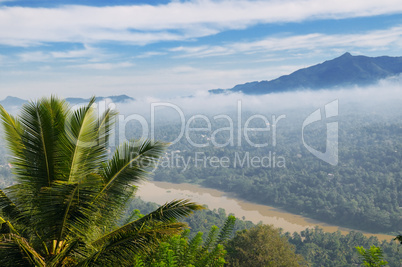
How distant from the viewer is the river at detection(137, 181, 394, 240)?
37906mm

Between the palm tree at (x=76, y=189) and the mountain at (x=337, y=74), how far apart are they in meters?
180

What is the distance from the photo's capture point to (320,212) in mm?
41531

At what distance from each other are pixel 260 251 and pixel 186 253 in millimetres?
5378

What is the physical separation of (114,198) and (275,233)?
8332 mm

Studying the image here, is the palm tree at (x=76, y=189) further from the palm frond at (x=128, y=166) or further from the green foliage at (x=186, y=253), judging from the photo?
the green foliage at (x=186, y=253)

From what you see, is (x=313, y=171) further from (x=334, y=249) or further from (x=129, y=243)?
(x=129, y=243)

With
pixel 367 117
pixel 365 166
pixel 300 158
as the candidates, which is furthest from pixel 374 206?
pixel 367 117

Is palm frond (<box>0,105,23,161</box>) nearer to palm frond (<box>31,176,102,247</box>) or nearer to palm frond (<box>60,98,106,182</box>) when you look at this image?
palm frond (<box>60,98,106,182</box>)

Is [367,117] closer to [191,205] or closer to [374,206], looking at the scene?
[374,206]

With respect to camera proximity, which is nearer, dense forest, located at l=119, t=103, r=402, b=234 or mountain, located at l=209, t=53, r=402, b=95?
dense forest, located at l=119, t=103, r=402, b=234

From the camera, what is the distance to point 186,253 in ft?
19.1

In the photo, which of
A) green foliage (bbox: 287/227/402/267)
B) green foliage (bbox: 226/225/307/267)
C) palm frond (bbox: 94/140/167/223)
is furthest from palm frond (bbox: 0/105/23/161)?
green foliage (bbox: 287/227/402/267)

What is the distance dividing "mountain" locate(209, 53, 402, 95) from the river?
447 feet

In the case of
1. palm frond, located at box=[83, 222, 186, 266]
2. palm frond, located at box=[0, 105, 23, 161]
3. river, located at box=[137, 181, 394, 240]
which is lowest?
river, located at box=[137, 181, 394, 240]
